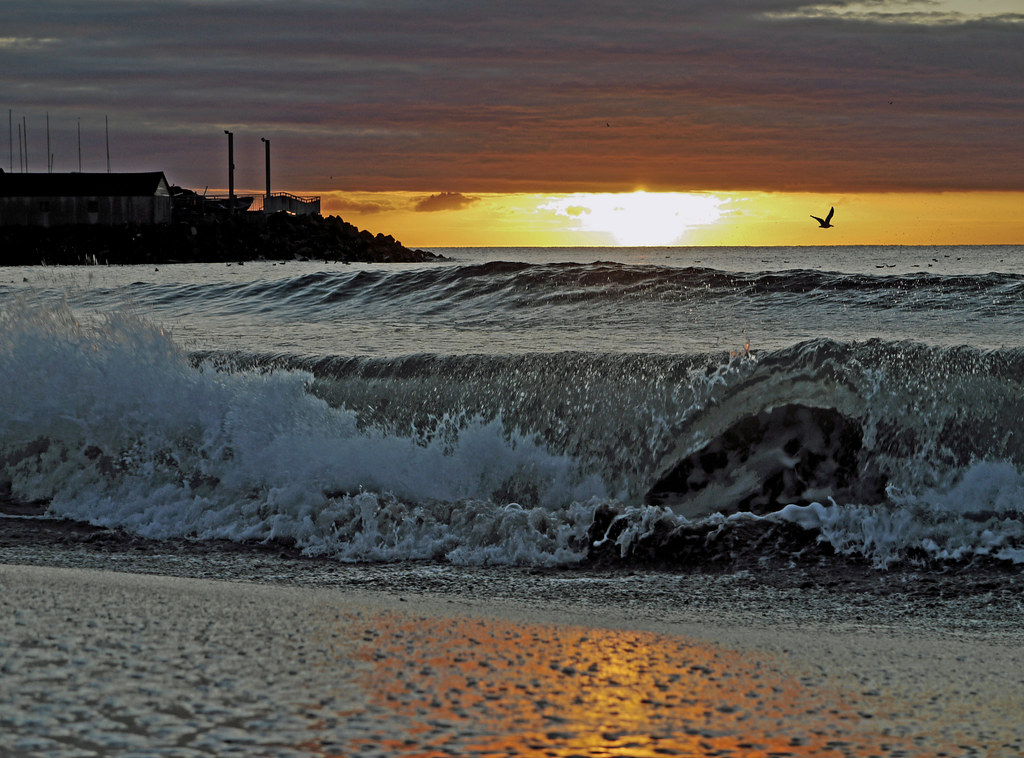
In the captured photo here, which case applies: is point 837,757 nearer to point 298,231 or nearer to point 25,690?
point 25,690

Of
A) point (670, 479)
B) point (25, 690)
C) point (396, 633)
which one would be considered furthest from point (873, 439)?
point (25, 690)

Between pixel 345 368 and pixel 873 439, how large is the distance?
16.4 ft

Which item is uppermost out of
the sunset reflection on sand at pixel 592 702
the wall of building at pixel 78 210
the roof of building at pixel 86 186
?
the roof of building at pixel 86 186

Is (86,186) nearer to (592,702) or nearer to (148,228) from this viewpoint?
(148,228)

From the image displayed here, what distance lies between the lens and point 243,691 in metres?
2.92

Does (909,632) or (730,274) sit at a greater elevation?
(730,274)

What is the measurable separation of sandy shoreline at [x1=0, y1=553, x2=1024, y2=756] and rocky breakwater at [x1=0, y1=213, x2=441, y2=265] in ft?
180

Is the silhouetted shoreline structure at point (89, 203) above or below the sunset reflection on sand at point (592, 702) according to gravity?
above

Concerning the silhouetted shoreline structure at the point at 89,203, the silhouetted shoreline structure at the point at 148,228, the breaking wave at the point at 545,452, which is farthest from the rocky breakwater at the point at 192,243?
the breaking wave at the point at 545,452

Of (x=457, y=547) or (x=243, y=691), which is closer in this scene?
(x=243, y=691)

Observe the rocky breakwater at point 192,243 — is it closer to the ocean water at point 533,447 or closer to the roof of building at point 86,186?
the roof of building at point 86,186

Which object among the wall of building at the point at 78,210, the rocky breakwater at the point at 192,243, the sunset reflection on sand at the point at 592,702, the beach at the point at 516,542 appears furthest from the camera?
the wall of building at the point at 78,210

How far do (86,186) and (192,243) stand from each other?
10.4 m

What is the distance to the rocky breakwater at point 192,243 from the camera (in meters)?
57.4
